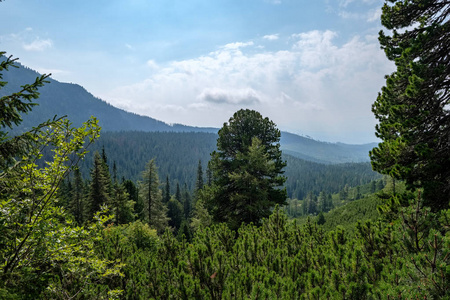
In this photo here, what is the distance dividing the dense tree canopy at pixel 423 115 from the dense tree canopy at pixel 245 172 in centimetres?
828

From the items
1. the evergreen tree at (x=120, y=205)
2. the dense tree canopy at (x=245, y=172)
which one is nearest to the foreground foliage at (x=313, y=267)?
the dense tree canopy at (x=245, y=172)

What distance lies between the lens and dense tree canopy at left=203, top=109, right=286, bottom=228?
51.1 feet

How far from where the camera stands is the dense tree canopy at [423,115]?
6664mm

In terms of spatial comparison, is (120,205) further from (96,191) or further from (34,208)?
(34,208)

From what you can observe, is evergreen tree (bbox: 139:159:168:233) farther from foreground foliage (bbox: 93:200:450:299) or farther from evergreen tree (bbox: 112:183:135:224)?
foreground foliage (bbox: 93:200:450:299)

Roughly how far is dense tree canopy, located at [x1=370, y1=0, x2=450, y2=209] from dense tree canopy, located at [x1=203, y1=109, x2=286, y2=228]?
828cm

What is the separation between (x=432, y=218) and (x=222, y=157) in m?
14.6

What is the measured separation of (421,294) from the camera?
2.93 m

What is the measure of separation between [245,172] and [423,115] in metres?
9.83

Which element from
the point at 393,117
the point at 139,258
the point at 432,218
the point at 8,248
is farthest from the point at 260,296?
the point at 393,117

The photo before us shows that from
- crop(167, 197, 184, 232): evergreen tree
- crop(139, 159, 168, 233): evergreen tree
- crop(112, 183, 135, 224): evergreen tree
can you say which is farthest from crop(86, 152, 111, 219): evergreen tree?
crop(167, 197, 184, 232): evergreen tree

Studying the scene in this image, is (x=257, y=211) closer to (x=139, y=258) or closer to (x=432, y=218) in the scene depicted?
(x=139, y=258)

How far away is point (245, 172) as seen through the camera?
15.4 m

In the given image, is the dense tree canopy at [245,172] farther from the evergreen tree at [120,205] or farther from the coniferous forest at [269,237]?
the evergreen tree at [120,205]
